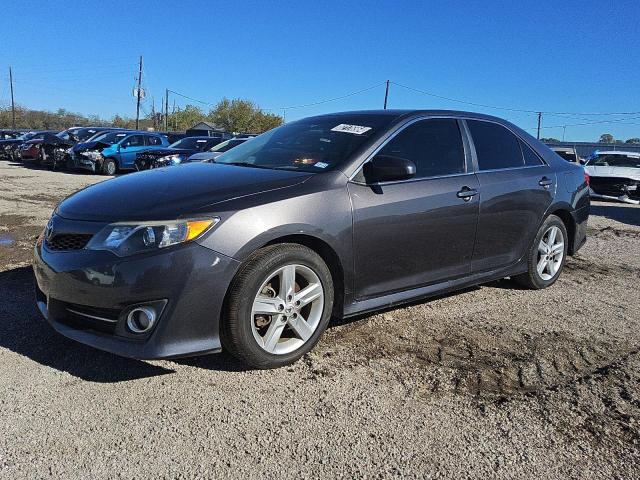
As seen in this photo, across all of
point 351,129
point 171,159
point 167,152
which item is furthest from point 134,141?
point 351,129

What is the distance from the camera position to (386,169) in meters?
3.58

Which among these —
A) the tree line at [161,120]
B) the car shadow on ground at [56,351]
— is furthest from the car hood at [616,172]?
the tree line at [161,120]

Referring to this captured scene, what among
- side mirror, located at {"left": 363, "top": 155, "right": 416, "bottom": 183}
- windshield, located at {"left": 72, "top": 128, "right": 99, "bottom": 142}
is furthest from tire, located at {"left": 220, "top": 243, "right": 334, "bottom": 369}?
windshield, located at {"left": 72, "top": 128, "right": 99, "bottom": 142}

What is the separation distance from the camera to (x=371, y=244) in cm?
360

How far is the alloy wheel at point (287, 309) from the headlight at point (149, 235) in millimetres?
501

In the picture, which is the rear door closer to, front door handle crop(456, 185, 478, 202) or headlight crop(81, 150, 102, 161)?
front door handle crop(456, 185, 478, 202)

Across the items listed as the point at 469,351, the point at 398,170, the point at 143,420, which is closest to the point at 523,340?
A: the point at 469,351

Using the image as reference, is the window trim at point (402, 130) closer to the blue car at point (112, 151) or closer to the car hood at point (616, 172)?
the car hood at point (616, 172)

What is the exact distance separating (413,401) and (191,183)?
1.85 meters

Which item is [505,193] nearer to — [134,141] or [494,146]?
[494,146]

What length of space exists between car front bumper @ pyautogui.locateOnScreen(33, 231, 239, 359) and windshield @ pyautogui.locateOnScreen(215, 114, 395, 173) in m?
1.14

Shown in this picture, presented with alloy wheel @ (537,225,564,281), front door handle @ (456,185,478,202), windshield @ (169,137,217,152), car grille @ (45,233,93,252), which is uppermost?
windshield @ (169,137,217,152)

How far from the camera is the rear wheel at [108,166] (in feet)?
63.9

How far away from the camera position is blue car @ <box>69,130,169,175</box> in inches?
761
